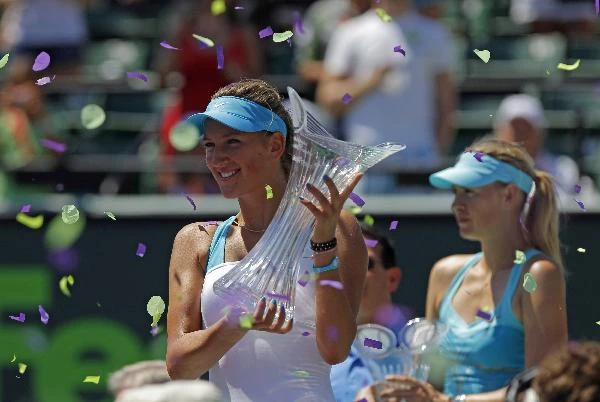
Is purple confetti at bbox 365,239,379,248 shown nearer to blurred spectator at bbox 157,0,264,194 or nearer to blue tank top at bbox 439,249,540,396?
blue tank top at bbox 439,249,540,396

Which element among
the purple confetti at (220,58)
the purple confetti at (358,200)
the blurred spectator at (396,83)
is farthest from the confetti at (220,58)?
the purple confetti at (358,200)

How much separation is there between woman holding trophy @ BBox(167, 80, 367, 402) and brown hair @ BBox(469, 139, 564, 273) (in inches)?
43.4

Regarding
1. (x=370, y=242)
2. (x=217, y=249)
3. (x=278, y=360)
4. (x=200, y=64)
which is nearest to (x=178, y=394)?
(x=278, y=360)

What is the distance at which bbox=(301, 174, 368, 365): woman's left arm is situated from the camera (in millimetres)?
3482

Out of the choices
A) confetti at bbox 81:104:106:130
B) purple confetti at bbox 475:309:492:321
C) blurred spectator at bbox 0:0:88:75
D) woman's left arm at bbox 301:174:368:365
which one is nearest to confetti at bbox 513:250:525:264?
purple confetti at bbox 475:309:492:321

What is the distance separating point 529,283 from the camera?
176 inches

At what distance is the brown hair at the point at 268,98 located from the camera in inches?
149

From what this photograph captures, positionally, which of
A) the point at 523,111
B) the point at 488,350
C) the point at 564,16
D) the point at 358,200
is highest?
the point at 564,16

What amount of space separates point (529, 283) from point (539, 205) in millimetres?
318

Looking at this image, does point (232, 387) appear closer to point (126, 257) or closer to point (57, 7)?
point (126, 257)

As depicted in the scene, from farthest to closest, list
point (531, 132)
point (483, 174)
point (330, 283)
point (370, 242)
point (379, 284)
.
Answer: point (531, 132)
point (379, 284)
point (370, 242)
point (483, 174)
point (330, 283)

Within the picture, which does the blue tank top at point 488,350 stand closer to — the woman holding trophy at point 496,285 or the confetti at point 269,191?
the woman holding trophy at point 496,285

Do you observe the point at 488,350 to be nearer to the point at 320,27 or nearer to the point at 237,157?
the point at 237,157

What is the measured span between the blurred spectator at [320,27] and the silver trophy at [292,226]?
366 cm
